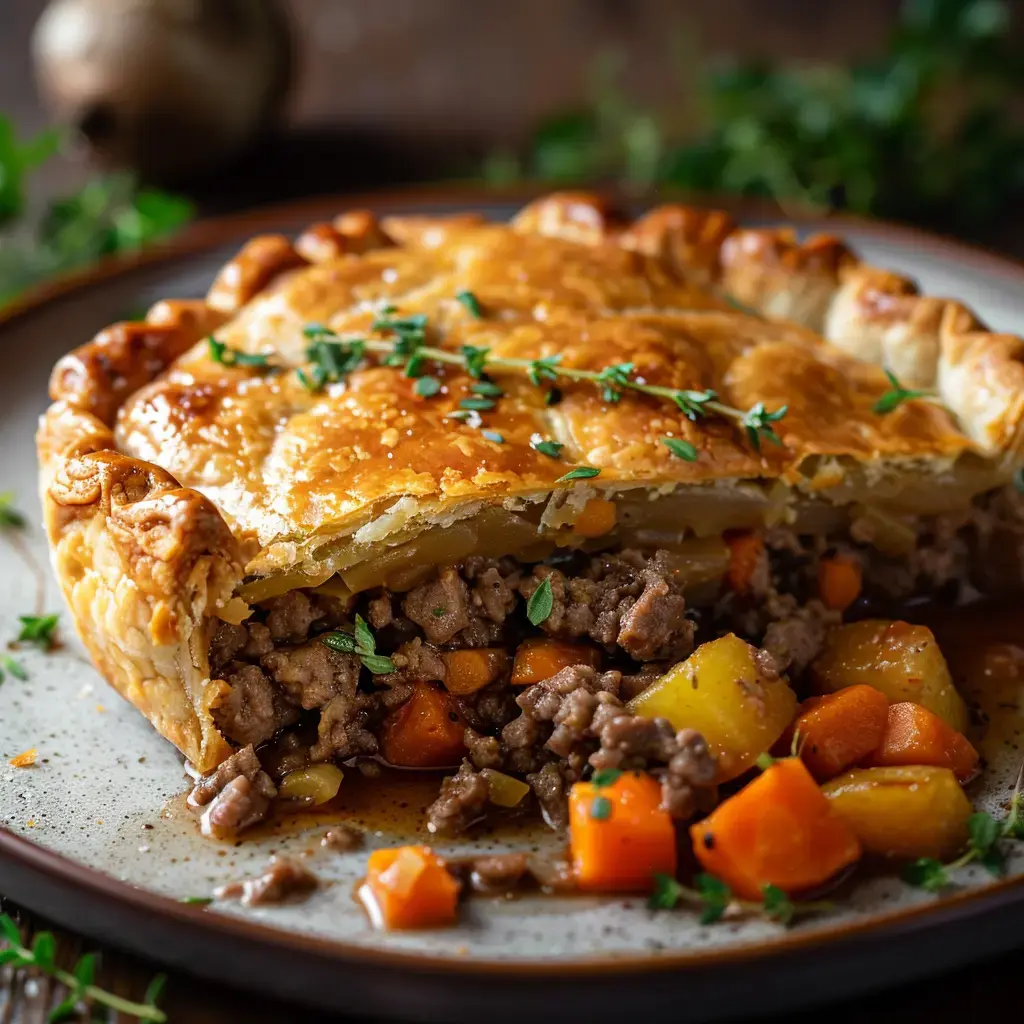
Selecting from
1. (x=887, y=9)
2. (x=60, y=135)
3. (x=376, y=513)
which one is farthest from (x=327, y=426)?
(x=887, y=9)

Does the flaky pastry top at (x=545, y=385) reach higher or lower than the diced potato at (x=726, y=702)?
higher

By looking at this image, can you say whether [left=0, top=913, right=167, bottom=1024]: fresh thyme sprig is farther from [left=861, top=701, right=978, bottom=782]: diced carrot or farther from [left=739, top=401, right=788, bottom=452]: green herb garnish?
[left=739, top=401, right=788, bottom=452]: green herb garnish

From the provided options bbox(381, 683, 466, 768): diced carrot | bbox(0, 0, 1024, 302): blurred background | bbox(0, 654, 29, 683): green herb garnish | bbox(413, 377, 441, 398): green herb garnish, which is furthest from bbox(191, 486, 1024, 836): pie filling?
bbox(0, 0, 1024, 302): blurred background

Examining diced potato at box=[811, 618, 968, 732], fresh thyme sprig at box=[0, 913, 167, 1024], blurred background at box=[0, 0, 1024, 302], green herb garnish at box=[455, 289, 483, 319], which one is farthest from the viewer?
blurred background at box=[0, 0, 1024, 302]

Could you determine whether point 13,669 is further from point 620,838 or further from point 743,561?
point 743,561

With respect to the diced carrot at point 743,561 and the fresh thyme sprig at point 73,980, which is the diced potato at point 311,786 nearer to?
the fresh thyme sprig at point 73,980

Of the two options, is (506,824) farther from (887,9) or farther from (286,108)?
(887,9)

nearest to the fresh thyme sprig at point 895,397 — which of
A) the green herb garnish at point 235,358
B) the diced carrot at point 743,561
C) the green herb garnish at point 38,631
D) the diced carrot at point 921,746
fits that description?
the diced carrot at point 743,561
